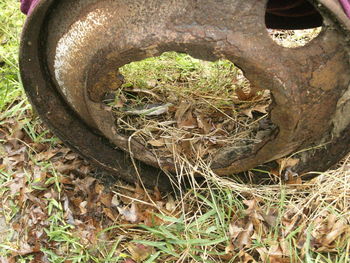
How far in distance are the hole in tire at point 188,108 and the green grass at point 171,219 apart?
232mm

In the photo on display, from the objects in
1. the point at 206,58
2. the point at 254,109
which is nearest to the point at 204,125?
the point at 254,109

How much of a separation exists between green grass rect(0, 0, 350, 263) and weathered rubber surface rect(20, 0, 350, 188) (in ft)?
0.52

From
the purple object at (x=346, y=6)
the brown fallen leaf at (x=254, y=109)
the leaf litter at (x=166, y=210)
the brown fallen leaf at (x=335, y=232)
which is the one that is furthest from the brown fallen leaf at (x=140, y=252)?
the purple object at (x=346, y=6)

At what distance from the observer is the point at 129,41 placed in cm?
162

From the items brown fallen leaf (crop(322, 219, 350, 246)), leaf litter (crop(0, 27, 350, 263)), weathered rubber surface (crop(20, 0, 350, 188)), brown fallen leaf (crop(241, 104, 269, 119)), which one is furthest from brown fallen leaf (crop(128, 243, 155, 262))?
brown fallen leaf (crop(241, 104, 269, 119))

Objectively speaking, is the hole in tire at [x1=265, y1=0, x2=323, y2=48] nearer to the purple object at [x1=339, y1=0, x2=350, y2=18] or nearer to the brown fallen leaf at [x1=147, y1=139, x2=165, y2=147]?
the purple object at [x1=339, y1=0, x2=350, y2=18]

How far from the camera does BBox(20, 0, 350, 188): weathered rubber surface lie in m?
1.55

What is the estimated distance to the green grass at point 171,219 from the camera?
6.68 feet

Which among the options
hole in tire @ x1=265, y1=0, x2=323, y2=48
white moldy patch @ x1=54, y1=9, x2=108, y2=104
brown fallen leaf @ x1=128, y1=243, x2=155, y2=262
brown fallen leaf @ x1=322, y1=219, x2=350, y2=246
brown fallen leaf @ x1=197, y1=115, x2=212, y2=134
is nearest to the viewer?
white moldy patch @ x1=54, y1=9, x2=108, y2=104

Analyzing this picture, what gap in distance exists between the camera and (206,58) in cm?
158

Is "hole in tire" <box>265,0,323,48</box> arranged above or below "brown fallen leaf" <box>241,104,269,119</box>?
above

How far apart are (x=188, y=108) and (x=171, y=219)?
73cm

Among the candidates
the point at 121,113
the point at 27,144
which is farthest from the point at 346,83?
the point at 27,144

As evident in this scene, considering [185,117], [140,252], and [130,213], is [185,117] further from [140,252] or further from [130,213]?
[140,252]
